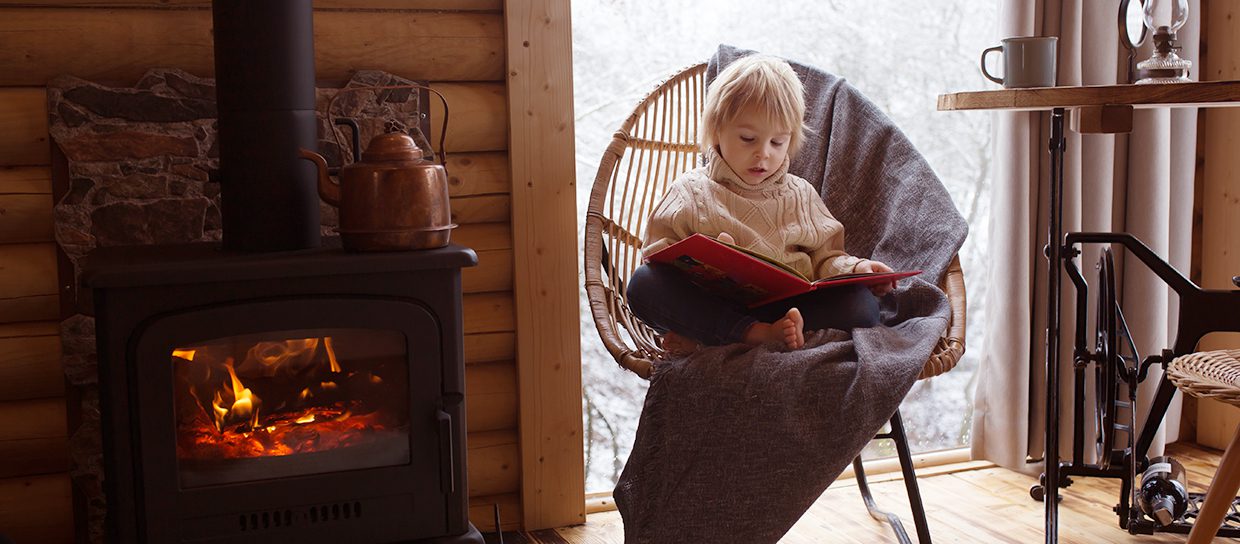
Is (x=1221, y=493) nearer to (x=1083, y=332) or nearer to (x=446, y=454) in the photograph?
(x=1083, y=332)

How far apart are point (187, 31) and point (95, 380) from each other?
2.03ft

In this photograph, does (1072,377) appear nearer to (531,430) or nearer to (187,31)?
(531,430)

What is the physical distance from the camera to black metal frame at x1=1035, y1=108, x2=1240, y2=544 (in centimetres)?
192

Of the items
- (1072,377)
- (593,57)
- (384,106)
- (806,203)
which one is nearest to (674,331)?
(806,203)

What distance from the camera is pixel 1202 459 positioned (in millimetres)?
2699

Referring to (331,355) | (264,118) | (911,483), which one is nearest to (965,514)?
(911,483)

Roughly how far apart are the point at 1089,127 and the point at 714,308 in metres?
0.69

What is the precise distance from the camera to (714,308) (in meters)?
1.85

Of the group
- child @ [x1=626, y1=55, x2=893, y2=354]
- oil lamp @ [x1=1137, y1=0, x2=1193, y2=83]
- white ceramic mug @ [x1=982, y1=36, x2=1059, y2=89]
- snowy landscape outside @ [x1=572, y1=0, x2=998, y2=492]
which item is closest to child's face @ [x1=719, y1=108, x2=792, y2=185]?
child @ [x1=626, y1=55, x2=893, y2=354]

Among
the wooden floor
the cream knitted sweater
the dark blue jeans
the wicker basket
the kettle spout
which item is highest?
the kettle spout

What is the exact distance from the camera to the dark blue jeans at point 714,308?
Answer: 184cm

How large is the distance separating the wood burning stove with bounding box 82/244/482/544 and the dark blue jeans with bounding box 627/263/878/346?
1.07 feet

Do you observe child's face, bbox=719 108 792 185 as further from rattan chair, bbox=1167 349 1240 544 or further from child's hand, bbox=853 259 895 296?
rattan chair, bbox=1167 349 1240 544

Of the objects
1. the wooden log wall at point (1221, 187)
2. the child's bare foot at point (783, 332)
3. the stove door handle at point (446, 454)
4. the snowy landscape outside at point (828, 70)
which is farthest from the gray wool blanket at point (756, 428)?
the wooden log wall at point (1221, 187)
